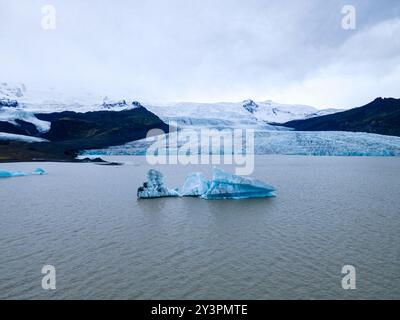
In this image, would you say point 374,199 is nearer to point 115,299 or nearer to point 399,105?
point 115,299

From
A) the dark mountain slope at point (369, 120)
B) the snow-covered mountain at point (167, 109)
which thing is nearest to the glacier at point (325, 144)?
the dark mountain slope at point (369, 120)

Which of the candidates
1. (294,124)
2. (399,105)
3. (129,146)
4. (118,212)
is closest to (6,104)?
(129,146)

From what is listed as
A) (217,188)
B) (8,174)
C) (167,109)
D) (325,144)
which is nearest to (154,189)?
(217,188)

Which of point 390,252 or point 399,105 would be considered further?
point 399,105

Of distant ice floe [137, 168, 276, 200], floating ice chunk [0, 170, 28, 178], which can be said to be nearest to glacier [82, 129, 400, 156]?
floating ice chunk [0, 170, 28, 178]

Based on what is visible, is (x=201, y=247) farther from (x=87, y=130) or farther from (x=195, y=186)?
(x=87, y=130)

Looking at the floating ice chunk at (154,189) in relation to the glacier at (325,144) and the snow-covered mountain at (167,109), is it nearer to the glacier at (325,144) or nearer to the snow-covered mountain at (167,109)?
the glacier at (325,144)
